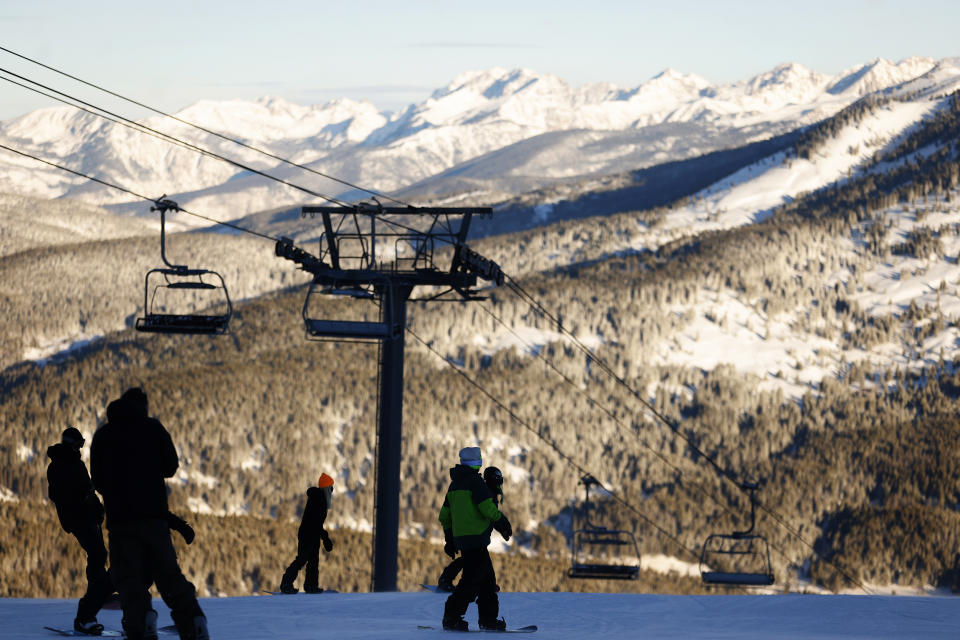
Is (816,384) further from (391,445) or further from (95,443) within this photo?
(95,443)

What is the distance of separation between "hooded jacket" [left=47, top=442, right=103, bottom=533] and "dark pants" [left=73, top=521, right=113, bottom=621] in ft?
0.34

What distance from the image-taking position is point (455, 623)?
1523 centimetres

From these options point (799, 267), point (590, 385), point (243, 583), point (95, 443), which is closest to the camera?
point (95, 443)

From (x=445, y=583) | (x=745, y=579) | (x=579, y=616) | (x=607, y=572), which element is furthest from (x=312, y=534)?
(x=745, y=579)

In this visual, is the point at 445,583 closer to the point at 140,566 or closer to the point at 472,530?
the point at 472,530

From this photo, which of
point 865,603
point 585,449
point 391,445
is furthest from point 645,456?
point 865,603

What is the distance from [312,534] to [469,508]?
288 inches

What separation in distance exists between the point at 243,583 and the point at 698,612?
56930mm

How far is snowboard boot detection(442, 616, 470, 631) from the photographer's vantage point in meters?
15.2

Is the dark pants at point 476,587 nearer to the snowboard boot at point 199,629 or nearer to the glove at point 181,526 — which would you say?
the glove at point 181,526

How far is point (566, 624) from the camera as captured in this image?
1723cm

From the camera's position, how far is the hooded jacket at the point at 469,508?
47.1 feet

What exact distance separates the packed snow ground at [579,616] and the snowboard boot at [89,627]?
351mm

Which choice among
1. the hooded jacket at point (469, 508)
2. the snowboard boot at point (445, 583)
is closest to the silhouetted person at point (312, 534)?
the snowboard boot at point (445, 583)
